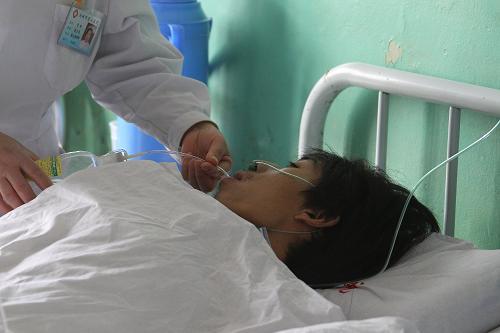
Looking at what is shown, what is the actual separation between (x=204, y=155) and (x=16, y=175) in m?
0.46

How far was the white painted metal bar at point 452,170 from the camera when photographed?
1.78m

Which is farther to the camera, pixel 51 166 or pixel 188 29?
pixel 188 29

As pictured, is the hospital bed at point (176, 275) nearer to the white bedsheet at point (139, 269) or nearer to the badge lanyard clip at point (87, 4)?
the white bedsheet at point (139, 269)

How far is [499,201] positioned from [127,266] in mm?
897

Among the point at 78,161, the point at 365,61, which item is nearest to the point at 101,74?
the point at 78,161

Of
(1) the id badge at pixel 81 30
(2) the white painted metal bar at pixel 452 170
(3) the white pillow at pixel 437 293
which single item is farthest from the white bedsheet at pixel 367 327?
(1) the id badge at pixel 81 30

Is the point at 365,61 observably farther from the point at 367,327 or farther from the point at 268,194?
the point at 367,327

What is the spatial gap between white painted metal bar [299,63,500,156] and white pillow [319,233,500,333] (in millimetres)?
320

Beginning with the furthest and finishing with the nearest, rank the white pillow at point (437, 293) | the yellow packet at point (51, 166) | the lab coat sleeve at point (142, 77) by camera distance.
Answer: the lab coat sleeve at point (142, 77) < the yellow packet at point (51, 166) < the white pillow at point (437, 293)

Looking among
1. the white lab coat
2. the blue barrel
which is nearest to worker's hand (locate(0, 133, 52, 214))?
the white lab coat

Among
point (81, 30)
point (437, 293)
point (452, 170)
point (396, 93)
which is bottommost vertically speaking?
point (437, 293)

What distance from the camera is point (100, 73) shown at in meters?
2.00

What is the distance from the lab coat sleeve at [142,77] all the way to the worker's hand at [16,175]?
17.5 inches

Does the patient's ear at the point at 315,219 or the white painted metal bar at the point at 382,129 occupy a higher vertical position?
the white painted metal bar at the point at 382,129
